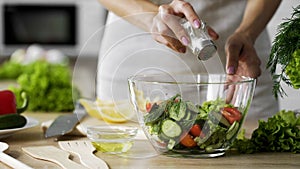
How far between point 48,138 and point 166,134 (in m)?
0.39

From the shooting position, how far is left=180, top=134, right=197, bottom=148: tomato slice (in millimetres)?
1295

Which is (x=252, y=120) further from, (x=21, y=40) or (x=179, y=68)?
(x=21, y=40)

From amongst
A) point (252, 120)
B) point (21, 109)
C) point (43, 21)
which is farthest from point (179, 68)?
point (43, 21)

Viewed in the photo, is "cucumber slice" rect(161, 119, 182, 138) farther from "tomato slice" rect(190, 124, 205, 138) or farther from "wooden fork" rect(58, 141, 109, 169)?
"wooden fork" rect(58, 141, 109, 169)

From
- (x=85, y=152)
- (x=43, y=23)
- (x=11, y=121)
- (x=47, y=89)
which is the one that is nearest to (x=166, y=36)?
(x=85, y=152)

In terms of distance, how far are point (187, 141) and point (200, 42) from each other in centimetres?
21

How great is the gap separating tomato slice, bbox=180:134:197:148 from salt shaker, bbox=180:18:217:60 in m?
0.18

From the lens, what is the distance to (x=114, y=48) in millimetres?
1688

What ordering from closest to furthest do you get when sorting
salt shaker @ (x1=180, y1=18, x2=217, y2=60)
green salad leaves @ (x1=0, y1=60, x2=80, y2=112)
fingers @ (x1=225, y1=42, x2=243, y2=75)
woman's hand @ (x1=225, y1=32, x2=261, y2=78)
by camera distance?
salt shaker @ (x1=180, y1=18, x2=217, y2=60)
fingers @ (x1=225, y1=42, x2=243, y2=75)
woman's hand @ (x1=225, y1=32, x2=261, y2=78)
green salad leaves @ (x1=0, y1=60, x2=80, y2=112)

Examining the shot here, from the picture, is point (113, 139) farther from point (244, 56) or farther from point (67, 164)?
point (244, 56)

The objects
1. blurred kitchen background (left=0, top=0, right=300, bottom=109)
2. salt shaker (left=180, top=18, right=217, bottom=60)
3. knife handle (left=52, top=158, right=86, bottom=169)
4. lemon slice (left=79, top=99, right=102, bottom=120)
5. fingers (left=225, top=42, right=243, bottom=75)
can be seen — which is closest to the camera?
knife handle (left=52, top=158, right=86, bottom=169)

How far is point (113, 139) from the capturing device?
139 cm

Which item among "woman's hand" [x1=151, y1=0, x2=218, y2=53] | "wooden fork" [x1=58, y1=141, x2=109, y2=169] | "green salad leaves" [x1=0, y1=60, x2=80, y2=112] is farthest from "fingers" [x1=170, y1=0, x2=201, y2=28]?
"green salad leaves" [x1=0, y1=60, x2=80, y2=112]

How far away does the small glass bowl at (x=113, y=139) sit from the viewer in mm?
1375
